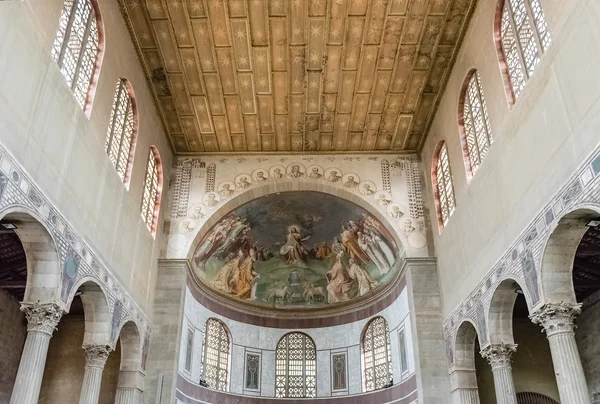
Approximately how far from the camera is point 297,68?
58.6 ft

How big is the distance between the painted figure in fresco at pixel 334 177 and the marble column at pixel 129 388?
974 centimetres

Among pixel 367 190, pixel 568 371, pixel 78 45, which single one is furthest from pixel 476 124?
pixel 78 45

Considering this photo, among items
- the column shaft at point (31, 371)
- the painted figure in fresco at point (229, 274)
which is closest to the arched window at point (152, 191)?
the painted figure in fresco at point (229, 274)

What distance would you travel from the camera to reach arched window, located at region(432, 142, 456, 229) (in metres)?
18.3

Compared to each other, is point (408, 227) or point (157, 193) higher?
point (157, 193)

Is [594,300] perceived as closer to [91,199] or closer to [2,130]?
[91,199]

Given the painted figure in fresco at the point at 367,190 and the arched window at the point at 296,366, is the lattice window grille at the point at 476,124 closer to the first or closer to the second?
the painted figure in fresco at the point at 367,190

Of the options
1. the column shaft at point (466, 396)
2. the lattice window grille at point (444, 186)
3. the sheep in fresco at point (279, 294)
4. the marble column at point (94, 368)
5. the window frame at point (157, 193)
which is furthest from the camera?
the sheep in fresco at point (279, 294)

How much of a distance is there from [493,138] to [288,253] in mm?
13020

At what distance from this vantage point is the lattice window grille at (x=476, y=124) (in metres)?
14.9

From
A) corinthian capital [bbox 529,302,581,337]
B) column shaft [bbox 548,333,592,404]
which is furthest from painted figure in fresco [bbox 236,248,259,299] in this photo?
column shaft [bbox 548,333,592,404]

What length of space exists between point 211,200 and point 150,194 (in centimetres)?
241

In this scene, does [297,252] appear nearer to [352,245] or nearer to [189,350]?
[352,245]

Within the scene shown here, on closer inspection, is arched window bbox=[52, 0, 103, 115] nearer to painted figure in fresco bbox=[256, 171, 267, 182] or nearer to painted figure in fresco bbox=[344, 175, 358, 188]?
painted figure in fresco bbox=[256, 171, 267, 182]
